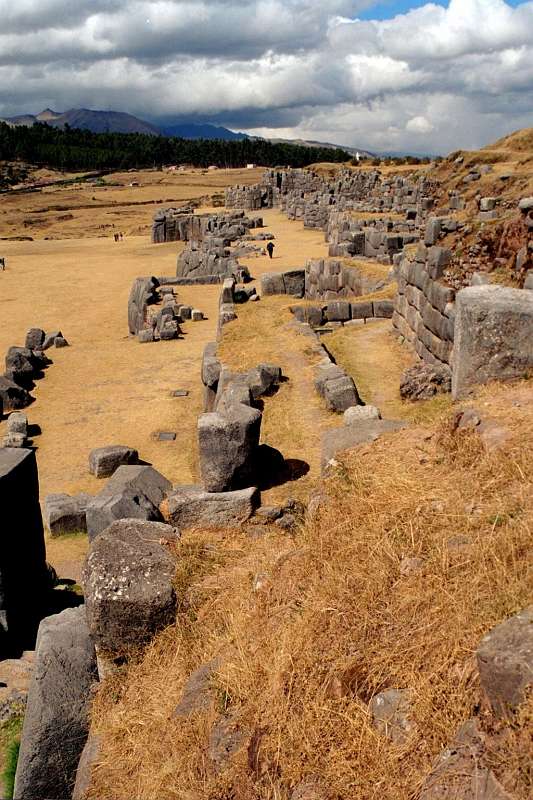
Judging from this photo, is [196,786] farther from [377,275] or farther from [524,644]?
[377,275]

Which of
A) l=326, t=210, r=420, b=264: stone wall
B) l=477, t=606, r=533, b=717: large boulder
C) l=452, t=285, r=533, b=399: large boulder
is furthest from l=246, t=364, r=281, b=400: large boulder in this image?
l=326, t=210, r=420, b=264: stone wall

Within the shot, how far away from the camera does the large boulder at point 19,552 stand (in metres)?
9.22

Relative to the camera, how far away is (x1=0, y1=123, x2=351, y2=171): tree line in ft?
411

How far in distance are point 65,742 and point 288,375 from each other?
11.6m

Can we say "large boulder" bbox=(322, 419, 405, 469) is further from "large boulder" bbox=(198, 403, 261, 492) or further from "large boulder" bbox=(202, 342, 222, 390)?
"large boulder" bbox=(202, 342, 222, 390)

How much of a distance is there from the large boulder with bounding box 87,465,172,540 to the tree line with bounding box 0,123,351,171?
109792 mm

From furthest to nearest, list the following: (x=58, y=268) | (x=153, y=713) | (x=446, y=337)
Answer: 1. (x=58, y=268)
2. (x=446, y=337)
3. (x=153, y=713)

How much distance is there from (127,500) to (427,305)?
1035 cm

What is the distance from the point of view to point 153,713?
20.1 ft

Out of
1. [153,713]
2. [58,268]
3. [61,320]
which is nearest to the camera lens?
[153,713]

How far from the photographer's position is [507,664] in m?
4.16

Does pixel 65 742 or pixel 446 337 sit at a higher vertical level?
pixel 446 337

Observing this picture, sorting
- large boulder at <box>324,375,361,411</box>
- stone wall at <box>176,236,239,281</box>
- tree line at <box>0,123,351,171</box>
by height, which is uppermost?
tree line at <box>0,123,351,171</box>

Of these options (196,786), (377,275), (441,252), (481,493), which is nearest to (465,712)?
(196,786)
